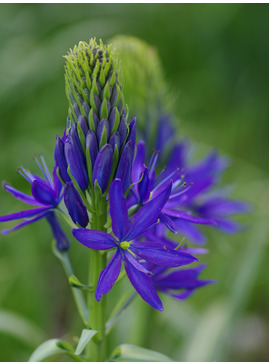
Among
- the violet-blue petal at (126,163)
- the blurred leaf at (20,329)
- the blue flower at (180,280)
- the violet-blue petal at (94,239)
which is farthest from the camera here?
the blurred leaf at (20,329)

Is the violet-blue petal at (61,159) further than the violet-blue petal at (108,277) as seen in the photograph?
Yes

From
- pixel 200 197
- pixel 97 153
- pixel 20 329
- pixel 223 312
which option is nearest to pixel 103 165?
pixel 97 153

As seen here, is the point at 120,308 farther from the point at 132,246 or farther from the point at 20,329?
the point at 20,329

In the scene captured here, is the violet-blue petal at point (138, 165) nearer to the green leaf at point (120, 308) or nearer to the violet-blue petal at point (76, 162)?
the violet-blue petal at point (76, 162)

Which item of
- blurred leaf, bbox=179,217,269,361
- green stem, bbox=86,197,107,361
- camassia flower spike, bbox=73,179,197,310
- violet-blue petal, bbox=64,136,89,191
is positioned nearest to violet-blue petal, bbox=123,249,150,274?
camassia flower spike, bbox=73,179,197,310

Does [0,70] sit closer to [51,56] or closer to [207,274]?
[51,56]

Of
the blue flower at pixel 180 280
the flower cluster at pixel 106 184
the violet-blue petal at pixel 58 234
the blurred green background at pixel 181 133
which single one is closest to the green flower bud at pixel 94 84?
the flower cluster at pixel 106 184
